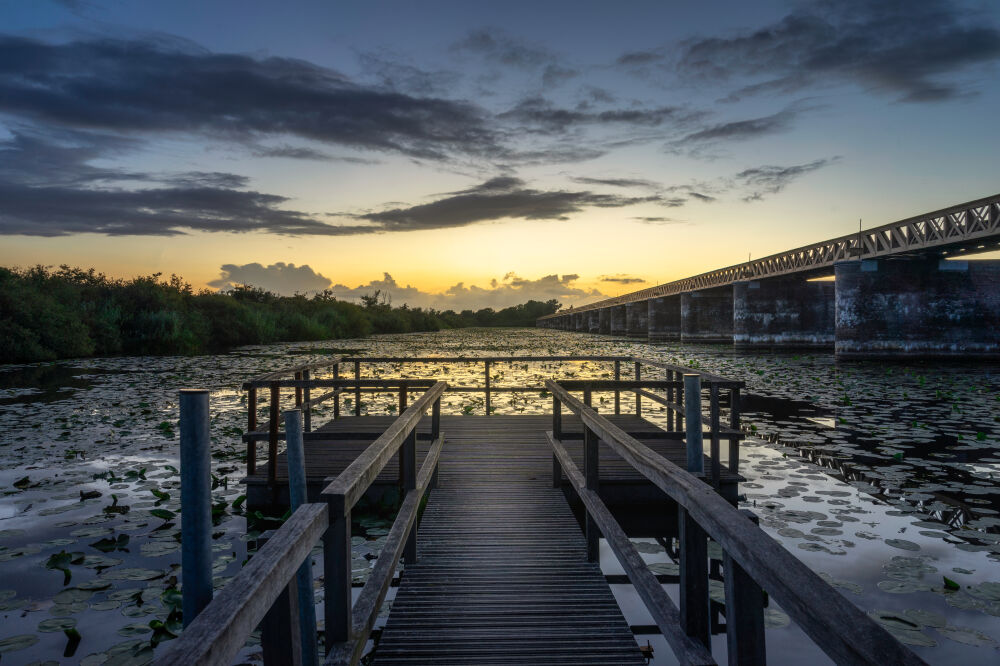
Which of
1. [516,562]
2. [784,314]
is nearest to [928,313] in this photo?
[784,314]

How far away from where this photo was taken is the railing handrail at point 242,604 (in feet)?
4.10

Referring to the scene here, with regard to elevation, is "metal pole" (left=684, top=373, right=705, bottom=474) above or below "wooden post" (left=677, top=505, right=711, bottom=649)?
above

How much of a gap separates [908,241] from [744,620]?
3074 centimetres

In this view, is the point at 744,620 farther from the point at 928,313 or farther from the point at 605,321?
the point at 605,321

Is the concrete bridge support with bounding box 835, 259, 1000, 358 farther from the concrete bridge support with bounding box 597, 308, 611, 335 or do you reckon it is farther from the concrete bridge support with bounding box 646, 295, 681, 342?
the concrete bridge support with bounding box 597, 308, 611, 335

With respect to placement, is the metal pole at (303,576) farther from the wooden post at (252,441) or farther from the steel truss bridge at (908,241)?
the steel truss bridge at (908,241)

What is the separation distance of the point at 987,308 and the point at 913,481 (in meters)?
28.0

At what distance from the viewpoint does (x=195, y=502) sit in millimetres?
1640

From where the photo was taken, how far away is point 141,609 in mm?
4188

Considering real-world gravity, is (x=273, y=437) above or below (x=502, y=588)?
above

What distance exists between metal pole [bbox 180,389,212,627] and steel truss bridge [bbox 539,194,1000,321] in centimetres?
2765

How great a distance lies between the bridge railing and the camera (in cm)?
126

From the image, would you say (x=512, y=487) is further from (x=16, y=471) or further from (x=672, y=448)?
(x=16, y=471)

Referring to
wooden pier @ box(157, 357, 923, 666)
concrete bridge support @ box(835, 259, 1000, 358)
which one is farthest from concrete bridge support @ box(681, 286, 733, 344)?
wooden pier @ box(157, 357, 923, 666)
